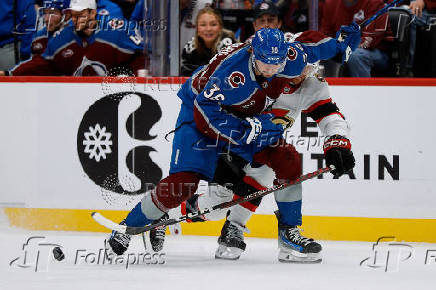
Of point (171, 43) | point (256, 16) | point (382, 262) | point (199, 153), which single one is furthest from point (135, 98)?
point (382, 262)

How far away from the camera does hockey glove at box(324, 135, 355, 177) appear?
3.77 m

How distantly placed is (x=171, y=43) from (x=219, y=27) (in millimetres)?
311

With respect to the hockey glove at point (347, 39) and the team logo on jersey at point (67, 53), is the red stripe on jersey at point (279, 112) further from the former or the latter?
the team logo on jersey at point (67, 53)

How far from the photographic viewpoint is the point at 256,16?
4.80 meters

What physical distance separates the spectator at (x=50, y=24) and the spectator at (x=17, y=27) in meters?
0.13

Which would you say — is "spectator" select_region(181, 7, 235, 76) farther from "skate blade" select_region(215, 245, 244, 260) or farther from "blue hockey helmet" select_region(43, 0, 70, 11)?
"skate blade" select_region(215, 245, 244, 260)

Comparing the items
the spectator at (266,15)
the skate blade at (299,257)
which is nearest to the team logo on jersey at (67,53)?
the spectator at (266,15)

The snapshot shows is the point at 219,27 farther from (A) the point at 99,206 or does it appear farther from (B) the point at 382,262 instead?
(B) the point at 382,262

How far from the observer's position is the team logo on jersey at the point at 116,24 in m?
5.11

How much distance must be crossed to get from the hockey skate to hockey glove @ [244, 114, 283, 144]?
1.58ft

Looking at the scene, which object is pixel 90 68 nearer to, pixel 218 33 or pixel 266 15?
pixel 218 33

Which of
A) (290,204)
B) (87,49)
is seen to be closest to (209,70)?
(290,204)

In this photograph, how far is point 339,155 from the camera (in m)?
3.77

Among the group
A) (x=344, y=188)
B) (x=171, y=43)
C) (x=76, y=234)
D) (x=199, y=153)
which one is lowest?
(x=76, y=234)
